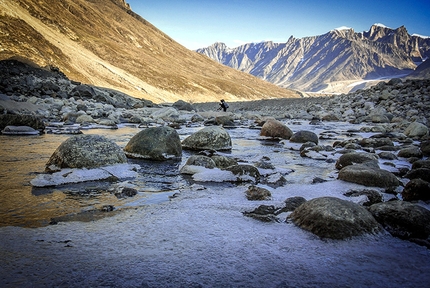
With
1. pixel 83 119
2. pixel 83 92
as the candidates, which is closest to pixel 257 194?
pixel 83 119

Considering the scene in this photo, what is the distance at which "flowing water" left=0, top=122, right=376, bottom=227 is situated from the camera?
3.09 metres

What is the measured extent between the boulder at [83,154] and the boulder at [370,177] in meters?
3.62

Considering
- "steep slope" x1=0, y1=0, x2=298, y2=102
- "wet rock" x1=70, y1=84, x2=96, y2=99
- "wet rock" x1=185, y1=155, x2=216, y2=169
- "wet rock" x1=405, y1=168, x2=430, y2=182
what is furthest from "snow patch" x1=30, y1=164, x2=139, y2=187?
"steep slope" x1=0, y1=0, x2=298, y2=102

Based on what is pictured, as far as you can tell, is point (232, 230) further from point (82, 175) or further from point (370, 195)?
point (82, 175)

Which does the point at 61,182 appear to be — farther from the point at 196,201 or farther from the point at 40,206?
the point at 196,201

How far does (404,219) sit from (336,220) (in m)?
0.66

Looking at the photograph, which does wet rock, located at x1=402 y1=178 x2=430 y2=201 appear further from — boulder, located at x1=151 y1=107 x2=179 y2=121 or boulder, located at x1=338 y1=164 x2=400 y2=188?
boulder, located at x1=151 y1=107 x2=179 y2=121

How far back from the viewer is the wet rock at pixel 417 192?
12.1ft

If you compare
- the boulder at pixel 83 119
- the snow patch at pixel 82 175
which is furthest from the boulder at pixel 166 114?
the snow patch at pixel 82 175

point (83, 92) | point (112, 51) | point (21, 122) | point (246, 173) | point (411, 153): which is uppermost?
point (112, 51)

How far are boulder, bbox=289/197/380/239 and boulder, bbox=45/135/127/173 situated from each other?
128 inches

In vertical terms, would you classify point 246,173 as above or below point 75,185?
above

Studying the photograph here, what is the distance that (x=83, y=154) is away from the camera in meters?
4.78

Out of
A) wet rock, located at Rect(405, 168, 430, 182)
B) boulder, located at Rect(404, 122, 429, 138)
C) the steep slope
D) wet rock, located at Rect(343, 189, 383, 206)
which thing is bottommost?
wet rock, located at Rect(343, 189, 383, 206)
